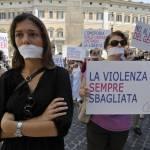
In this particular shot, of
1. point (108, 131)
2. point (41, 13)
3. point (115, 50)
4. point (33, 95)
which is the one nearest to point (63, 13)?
point (41, 13)

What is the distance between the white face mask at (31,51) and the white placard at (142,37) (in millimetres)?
5134

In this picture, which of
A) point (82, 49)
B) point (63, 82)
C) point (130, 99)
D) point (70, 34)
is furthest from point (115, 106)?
point (70, 34)

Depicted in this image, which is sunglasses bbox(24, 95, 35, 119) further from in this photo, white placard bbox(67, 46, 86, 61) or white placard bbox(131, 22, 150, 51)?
white placard bbox(67, 46, 86, 61)

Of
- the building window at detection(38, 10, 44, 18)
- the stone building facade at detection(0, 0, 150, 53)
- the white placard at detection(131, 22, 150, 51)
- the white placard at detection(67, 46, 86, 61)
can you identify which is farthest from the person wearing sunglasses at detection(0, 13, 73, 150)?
the building window at detection(38, 10, 44, 18)

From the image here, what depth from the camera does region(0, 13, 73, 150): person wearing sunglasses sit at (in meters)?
2.17

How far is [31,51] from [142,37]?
5.32 m

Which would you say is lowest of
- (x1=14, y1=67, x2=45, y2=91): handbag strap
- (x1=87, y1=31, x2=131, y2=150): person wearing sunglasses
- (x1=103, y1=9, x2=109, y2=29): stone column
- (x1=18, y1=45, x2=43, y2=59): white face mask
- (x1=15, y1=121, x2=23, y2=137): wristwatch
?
(x1=87, y1=31, x2=131, y2=150): person wearing sunglasses

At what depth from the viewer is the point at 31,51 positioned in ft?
7.43

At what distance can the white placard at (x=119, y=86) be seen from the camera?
348 cm

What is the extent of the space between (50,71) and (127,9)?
312 ft

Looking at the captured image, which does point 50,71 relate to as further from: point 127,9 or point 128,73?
point 127,9

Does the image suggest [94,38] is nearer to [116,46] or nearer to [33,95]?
[116,46]

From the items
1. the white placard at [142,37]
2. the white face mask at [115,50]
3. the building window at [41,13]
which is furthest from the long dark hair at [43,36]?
the building window at [41,13]

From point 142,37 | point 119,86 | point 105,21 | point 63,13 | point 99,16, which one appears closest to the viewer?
point 119,86
